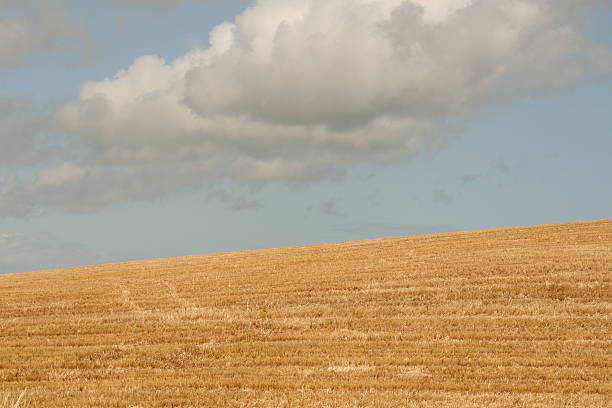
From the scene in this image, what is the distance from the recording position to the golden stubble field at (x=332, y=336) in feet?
43.4

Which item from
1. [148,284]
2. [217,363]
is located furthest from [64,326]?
[148,284]

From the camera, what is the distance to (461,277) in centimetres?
2812

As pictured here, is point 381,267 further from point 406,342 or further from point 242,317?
point 406,342

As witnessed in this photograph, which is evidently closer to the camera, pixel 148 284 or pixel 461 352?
pixel 461 352

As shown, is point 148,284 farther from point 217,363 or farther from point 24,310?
point 217,363

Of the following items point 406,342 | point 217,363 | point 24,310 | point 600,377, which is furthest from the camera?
point 24,310

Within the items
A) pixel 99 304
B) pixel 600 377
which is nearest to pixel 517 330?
pixel 600 377

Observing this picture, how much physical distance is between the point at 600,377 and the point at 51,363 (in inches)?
541

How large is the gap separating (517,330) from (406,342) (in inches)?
145

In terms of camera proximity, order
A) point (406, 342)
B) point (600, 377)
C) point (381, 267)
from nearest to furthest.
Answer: point (600, 377)
point (406, 342)
point (381, 267)

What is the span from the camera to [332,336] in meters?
18.8

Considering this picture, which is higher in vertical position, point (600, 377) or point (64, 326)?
point (64, 326)

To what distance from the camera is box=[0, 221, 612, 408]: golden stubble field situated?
13242mm

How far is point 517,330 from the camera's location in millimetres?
18766
